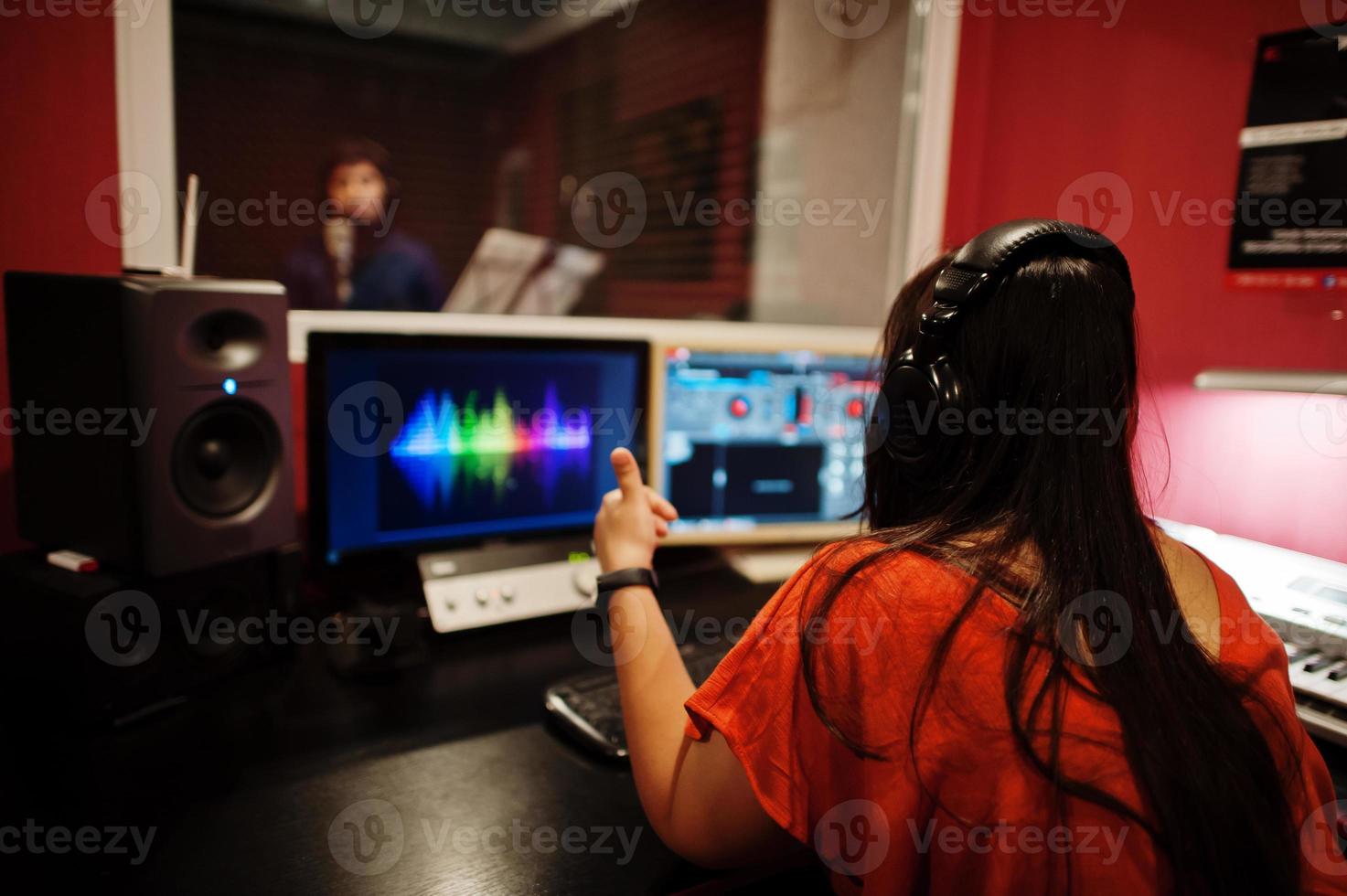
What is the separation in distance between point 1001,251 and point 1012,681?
364mm

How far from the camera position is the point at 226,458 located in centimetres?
109

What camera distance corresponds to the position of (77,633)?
0.95 m

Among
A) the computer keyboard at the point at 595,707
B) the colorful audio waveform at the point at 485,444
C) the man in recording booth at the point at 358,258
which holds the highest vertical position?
the man in recording booth at the point at 358,258

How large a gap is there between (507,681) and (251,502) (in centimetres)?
43

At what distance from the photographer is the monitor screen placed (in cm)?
157

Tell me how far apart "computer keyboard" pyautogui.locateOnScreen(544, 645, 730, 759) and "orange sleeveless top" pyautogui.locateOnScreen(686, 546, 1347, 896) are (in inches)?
10.7

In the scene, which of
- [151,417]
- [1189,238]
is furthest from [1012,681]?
[1189,238]

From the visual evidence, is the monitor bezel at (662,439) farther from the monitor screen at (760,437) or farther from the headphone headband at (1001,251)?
the headphone headband at (1001,251)

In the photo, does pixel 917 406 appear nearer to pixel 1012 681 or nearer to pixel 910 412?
pixel 910 412

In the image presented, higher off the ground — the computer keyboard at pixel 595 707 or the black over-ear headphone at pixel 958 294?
the black over-ear headphone at pixel 958 294

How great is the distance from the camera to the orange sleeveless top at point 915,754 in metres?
0.61

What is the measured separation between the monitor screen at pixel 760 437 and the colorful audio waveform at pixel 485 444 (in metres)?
0.20

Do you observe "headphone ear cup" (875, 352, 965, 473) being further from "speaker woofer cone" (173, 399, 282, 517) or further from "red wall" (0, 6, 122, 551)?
"red wall" (0, 6, 122, 551)

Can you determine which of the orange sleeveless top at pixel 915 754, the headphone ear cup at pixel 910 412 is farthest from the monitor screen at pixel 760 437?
the orange sleeveless top at pixel 915 754
